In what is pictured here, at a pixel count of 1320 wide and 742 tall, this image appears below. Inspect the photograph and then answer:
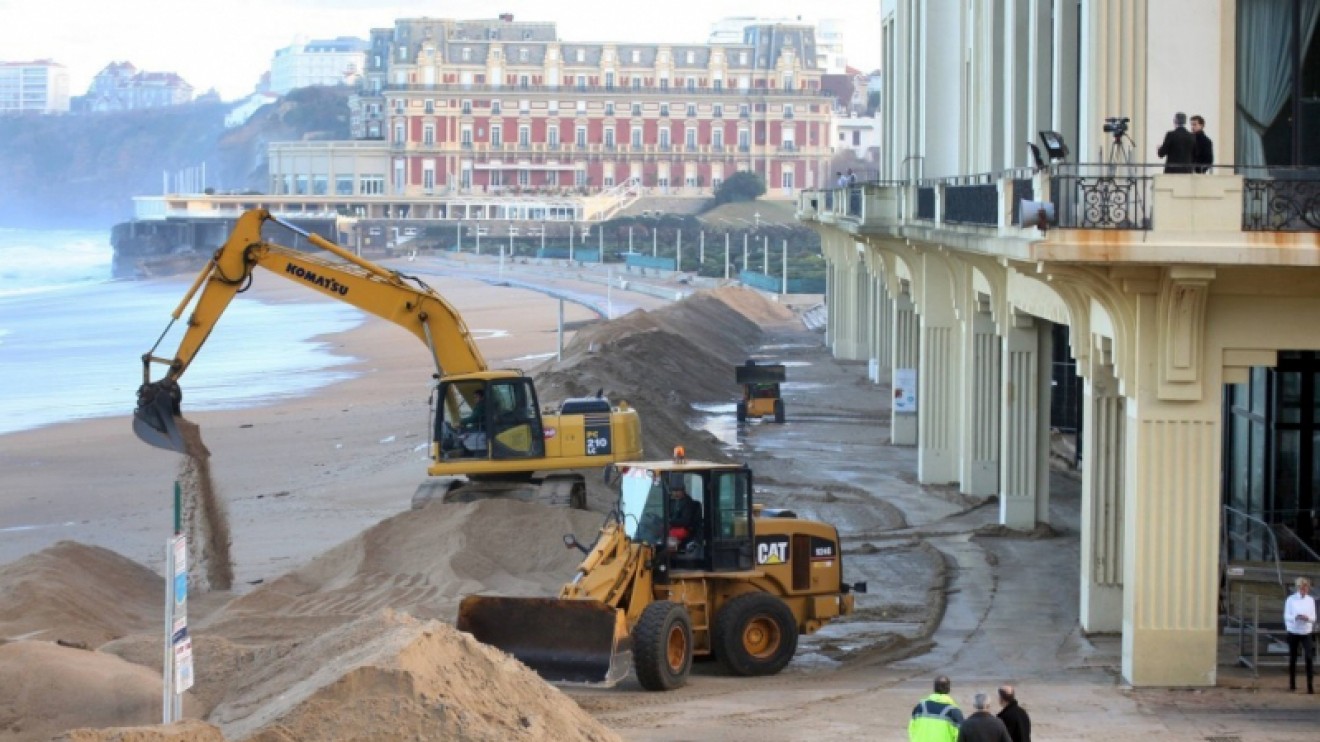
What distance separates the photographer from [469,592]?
21.0m

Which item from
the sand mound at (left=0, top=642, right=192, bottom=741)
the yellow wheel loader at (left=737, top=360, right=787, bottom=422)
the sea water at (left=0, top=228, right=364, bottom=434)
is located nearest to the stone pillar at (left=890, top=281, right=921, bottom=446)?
the yellow wheel loader at (left=737, top=360, right=787, bottom=422)

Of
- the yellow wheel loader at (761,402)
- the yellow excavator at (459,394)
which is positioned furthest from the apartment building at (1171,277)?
the yellow wheel loader at (761,402)

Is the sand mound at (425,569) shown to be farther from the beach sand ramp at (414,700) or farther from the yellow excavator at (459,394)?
the beach sand ramp at (414,700)

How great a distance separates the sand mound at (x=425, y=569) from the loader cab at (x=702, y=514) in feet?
8.87

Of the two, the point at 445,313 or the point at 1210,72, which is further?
→ the point at 445,313

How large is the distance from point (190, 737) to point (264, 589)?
33.6 feet

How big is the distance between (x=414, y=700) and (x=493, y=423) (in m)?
13.9

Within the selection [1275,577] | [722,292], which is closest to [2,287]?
[722,292]

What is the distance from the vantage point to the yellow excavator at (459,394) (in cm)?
2542

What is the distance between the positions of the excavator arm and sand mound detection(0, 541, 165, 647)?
1.76 metres

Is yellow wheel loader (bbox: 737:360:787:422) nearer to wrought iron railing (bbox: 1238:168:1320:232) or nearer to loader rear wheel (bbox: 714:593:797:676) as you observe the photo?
loader rear wheel (bbox: 714:593:797:676)

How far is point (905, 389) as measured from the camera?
38125mm

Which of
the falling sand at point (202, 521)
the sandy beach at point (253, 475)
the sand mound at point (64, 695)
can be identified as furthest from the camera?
the sandy beach at point (253, 475)

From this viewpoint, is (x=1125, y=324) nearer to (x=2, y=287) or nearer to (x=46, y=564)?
(x=46, y=564)
